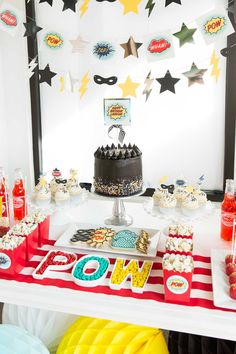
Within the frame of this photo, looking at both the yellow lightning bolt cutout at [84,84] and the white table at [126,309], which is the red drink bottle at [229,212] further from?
the yellow lightning bolt cutout at [84,84]

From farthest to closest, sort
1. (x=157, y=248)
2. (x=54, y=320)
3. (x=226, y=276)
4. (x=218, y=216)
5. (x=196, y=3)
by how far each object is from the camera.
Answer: (x=196, y=3), (x=218, y=216), (x=54, y=320), (x=157, y=248), (x=226, y=276)

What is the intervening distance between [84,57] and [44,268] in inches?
60.4

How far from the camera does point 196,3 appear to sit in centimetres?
218

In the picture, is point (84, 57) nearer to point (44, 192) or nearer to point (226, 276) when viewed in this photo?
point (44, 192)

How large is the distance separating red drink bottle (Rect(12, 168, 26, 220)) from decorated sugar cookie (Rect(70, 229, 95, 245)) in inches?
11.5

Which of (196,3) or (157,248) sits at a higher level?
(196,3)

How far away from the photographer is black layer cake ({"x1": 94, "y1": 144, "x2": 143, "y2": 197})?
158cm

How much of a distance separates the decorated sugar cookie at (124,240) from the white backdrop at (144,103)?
1016 mm

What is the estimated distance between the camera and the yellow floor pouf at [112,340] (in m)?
1.47

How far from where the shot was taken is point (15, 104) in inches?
102

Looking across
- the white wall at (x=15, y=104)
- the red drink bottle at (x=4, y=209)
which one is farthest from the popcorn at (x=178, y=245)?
the white wall at (x=15, y=104)

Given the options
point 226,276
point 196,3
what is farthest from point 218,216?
point 196,3

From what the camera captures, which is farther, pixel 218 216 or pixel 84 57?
pixel 84 57

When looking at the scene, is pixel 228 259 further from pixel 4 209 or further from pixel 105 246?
pixel 4 209
